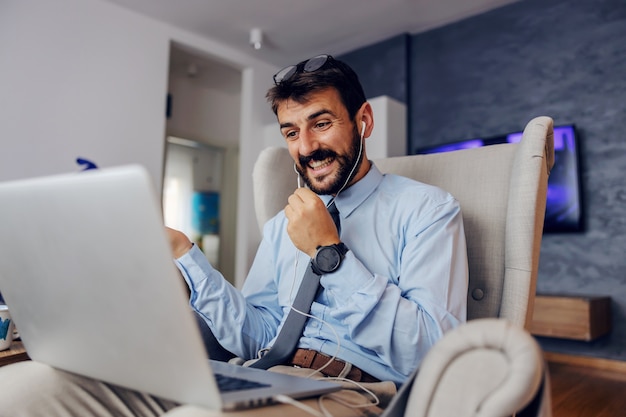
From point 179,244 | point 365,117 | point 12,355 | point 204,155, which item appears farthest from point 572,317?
point 204,155

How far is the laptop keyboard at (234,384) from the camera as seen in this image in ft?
2.01

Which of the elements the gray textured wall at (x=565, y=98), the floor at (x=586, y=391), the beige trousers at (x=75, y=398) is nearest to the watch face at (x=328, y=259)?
the beige trousers at (x=75, y=398)

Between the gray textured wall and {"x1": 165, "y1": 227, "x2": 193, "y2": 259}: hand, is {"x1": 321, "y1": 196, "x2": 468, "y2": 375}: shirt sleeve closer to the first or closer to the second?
{"x1": 165, "y1": 227, "x2": 193, "y2": 259}: hand

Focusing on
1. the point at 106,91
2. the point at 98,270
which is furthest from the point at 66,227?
the point at 106,91

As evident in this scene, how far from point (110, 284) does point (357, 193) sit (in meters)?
0.66

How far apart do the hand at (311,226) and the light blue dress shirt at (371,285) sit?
59mm

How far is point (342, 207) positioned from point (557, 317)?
2.21 m

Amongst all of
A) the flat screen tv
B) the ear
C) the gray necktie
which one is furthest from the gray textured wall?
the gray necktie

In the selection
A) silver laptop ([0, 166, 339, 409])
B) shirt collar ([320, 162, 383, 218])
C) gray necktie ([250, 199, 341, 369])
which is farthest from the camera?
shirt collar ([320, 162, 383, 218])

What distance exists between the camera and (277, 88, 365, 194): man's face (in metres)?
1.10

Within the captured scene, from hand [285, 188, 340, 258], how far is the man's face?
0.21 meters

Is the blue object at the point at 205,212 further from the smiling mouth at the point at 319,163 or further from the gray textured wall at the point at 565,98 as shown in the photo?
the smiling mouth at the point at 319,163

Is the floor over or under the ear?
under

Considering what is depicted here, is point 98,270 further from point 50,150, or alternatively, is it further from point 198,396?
point 50,150
